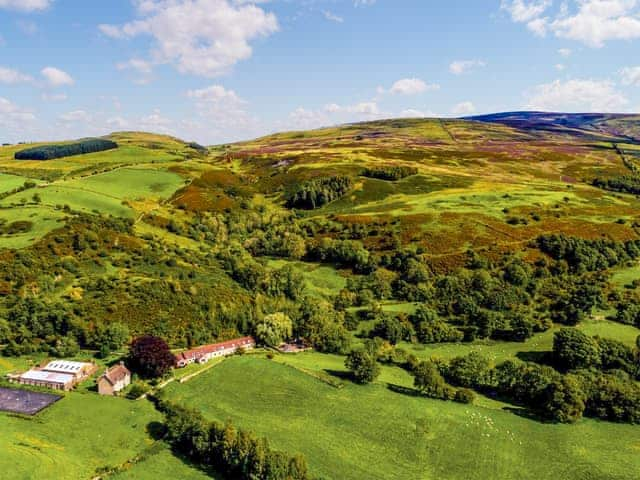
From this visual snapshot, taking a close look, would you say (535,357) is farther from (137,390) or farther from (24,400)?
(24,400)

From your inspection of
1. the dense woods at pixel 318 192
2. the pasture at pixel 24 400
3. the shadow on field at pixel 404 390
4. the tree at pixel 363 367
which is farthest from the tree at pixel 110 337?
the dense woods at pixel 318 192

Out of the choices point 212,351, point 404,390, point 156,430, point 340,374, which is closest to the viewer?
point 156,430

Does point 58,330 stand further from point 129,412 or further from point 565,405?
point 565,405

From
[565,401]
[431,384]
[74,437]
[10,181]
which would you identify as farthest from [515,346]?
[10,181]

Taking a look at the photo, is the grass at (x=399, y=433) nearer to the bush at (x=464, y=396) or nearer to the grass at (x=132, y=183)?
the bush at (x=464, y=396)

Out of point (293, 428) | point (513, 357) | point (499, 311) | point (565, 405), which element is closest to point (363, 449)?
point (293, 428)

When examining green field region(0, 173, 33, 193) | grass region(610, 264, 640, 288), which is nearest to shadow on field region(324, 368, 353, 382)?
grass region(610, 264, 640, 288)
